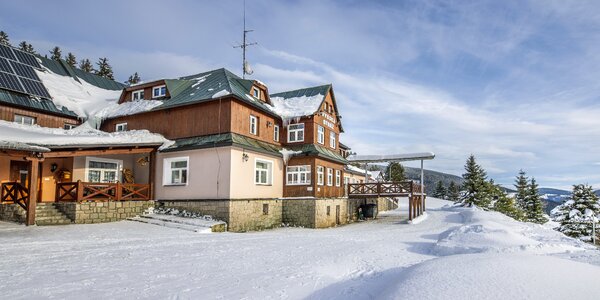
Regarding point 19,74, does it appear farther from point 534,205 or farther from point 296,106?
point 534,205

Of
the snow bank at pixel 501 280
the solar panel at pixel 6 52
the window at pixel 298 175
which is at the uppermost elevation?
the solar panel at pixel 6 52

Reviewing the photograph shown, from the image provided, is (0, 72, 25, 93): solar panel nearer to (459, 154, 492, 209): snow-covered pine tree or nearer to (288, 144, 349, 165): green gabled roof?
(288, 144, 349, 165): green gabled roof

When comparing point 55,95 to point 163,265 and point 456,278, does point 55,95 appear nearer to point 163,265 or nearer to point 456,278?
point 163,265

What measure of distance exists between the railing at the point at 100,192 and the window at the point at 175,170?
109 centimetres

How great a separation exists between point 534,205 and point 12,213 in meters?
50.0

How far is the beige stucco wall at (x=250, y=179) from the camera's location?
17141 millimetres

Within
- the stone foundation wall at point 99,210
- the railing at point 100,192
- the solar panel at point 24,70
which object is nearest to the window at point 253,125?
the railing at point 100,192

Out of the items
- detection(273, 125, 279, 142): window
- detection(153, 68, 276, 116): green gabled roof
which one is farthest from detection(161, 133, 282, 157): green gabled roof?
detection(273, 125, 279, 142): window

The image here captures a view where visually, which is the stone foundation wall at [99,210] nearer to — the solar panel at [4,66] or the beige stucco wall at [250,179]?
the beige stucco wall at [250,179]

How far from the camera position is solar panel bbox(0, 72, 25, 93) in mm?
18516

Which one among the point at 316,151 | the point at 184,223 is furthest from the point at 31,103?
the point at 316,151

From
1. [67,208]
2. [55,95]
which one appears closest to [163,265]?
[67,208]

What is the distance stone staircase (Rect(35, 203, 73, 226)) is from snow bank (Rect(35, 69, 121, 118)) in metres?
8.02

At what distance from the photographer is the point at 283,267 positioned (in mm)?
8055
